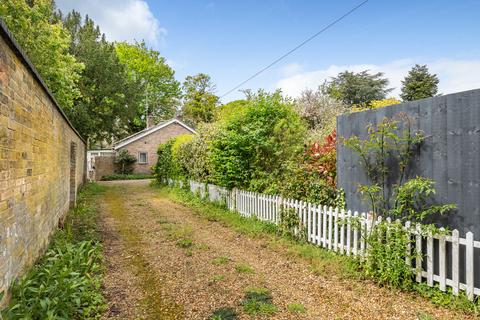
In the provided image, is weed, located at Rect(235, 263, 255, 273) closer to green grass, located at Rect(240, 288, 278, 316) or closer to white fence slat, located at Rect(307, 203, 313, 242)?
green grass, located at Rect(240, 288, 278, 316)

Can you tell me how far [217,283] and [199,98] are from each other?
37.5m

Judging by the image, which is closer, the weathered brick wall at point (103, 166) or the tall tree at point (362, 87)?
the weathered brick wall at point (103, 166)

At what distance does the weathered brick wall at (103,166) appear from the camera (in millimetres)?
25031

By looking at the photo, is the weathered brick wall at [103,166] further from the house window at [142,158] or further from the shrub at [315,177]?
the shrub at [315,177]

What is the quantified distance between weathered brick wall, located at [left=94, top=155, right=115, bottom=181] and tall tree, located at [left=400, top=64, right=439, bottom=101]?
2982cm

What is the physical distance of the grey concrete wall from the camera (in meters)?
3.59

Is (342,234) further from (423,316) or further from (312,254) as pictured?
(423,316)

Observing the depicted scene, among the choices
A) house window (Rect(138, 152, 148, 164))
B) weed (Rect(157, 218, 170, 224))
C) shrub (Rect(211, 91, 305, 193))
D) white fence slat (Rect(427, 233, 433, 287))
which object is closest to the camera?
white fence slat (Rect(427, 233, 433, 287))

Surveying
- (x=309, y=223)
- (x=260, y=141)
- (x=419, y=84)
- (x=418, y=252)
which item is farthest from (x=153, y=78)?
(x=418, y=252)

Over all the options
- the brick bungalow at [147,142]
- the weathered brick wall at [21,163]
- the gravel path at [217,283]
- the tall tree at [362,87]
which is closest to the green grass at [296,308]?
the gravel path at [217,283]

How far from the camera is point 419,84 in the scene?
30.3 m

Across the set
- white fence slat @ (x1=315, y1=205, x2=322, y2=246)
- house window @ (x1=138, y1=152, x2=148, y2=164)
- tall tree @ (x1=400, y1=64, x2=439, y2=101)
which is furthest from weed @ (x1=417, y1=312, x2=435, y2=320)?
tall tree @ (x1=400, y1=64, x2=439, y2=101)

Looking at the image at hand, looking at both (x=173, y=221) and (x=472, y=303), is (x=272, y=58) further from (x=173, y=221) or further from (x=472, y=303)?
(x=472, y=303)

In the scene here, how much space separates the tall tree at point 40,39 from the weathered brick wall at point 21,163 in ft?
28.2
